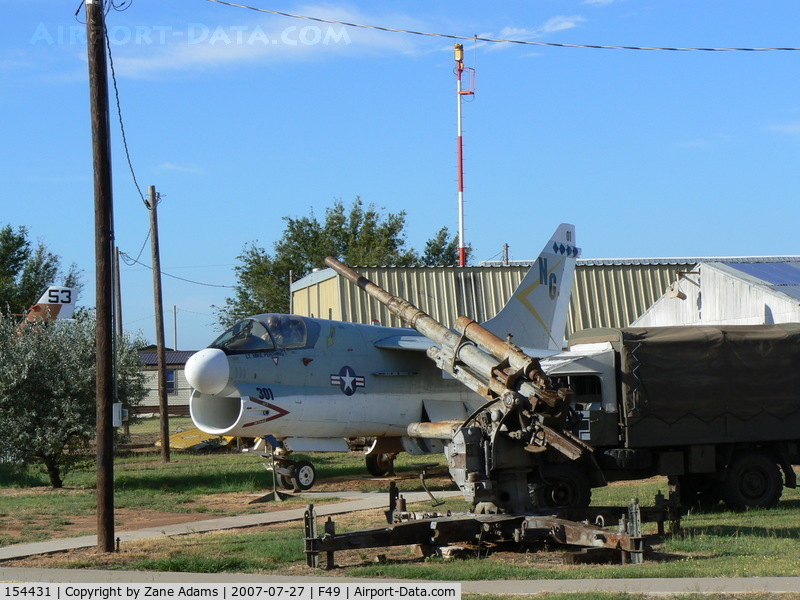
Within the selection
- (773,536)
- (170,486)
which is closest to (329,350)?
(170,486)

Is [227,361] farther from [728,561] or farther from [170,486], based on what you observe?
[728,561]

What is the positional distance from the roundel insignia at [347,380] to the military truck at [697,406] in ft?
20.4

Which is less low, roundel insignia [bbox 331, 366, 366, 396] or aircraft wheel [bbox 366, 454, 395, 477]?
roundel insignia [bbox 331, 366, 366, 396]

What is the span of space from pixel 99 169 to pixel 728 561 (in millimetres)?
9185

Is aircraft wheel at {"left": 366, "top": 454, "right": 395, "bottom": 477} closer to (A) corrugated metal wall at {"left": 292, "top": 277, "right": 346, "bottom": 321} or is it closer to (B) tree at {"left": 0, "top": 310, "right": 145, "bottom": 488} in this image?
(B) tree at {"left": 0, "top": 310, "right": 145, "bottom": 488}

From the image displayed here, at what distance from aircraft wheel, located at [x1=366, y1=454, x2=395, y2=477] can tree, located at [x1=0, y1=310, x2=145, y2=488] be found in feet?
21.6

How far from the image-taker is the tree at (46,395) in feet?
74.5

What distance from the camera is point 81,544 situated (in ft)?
45.4

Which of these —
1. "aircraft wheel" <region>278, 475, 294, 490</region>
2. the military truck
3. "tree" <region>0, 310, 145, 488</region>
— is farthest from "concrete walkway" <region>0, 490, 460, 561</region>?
"tree" <region>0, 310, 145, 488</region>

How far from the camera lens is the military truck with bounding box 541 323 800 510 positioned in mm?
14773

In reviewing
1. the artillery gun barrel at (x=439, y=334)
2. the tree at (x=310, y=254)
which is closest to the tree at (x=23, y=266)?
the tree at (x=310, y=254)

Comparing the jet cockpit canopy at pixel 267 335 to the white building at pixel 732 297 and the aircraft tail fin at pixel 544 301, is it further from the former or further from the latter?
the white building at pixel 732 297

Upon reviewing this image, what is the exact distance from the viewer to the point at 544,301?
24625 millimetres

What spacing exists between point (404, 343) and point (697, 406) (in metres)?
7.98
